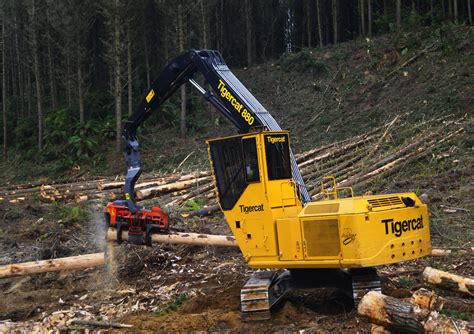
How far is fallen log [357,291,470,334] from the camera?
5.45 m

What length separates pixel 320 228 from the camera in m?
6.58

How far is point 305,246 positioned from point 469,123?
12142 millimetres

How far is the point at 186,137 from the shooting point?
28000 millimetres

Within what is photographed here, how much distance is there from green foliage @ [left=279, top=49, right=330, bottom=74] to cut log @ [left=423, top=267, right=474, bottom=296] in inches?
915

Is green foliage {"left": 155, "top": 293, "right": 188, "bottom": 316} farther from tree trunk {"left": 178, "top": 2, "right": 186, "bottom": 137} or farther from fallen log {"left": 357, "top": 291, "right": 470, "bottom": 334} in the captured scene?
tree trunk {"left": 178, "top": 2, "right": 186, "bottom": 137}

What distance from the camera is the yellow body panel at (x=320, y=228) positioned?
20.9 feet

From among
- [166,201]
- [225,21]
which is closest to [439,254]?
[166,201]

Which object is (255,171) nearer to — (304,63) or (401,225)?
(401,225)

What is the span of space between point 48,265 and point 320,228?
4869 mm

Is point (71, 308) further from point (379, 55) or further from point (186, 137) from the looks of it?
point (379, 55)

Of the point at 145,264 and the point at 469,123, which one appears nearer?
the point at 145,264

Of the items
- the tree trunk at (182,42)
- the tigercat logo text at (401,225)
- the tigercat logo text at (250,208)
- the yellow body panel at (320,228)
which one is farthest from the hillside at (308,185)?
the tigercat logo text at (250,208)

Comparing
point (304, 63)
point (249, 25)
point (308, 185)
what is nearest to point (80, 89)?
point (304, 63)

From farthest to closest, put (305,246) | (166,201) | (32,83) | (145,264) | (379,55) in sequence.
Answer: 1. (32,83)
2. (379,55)
3. (166,201)
4. (145,264)
5. (305,246)
